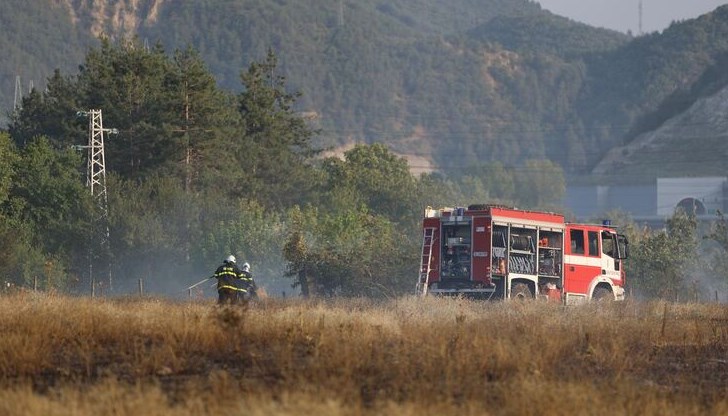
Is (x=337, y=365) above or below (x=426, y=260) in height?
below

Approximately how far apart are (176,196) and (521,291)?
1128 inches

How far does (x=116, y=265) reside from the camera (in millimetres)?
56406

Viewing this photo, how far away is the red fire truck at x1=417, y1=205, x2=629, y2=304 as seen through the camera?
3325 cm

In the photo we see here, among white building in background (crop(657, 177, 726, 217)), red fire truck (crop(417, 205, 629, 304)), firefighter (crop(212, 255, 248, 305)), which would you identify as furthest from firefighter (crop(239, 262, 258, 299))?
white building in background (crop(657, 177, 726, 217))

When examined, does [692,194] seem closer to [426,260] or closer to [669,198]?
[669,198]

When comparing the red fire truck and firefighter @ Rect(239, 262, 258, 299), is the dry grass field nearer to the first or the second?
firefighter @ Rect(239, 262, 258, 299)

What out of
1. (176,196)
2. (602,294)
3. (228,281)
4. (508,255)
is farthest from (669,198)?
(228,281)

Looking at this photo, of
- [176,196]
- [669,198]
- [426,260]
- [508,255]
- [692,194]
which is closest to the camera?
[508,255]

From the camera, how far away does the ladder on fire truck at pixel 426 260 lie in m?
34.3

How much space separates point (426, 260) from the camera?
3447 cm

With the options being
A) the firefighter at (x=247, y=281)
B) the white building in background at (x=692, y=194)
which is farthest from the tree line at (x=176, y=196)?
the white building in background at (x=692, y=194)

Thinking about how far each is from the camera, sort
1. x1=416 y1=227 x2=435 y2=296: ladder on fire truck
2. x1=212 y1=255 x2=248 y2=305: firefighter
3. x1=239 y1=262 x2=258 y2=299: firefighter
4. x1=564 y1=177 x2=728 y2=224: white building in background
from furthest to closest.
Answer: x1=564 y1=177 x2=728 y2=224: white building in background < x1=416 y1=227 x2=435 y2=296: ladder on fire truck < x1=239 y1=262 x2=258 y2=299: firefighter < x1=212 y1=255 x2=248 y2=305: firefighter

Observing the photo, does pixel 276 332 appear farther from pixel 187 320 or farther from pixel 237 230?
pixel 237 230

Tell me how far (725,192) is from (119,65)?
10696cm
